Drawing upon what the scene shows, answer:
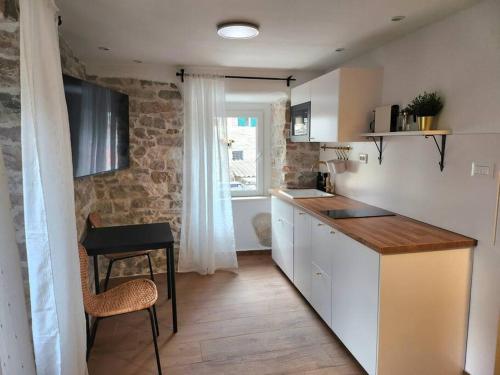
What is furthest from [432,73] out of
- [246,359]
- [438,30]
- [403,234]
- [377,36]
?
[246,359]

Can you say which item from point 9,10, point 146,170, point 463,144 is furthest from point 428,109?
point 146,170

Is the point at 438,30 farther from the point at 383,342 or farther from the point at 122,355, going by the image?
the point at 122,355

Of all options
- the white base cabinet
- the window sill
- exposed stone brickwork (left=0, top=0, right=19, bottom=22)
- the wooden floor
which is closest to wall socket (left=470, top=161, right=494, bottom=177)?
the white base cabinet

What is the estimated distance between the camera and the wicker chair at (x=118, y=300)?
2080 millimetres

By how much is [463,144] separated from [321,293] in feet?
4.80

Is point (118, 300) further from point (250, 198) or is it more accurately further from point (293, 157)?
point (293, 157)

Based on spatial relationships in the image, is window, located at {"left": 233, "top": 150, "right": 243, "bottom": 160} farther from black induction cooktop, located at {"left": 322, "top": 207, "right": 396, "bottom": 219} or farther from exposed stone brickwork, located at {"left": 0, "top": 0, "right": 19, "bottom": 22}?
exposed stone brickwork, located at {"left": 0, "top": 0, "right": 19, "bottom": 22}

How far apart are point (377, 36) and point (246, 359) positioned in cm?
255

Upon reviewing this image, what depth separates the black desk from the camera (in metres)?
2.39

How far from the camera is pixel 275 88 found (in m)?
3.84

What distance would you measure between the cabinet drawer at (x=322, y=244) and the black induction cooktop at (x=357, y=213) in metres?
0.12

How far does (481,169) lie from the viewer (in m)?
1.90

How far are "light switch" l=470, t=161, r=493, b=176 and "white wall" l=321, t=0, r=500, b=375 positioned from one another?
0.09 feet

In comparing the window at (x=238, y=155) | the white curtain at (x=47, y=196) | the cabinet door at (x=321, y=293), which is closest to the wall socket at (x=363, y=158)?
the cabinet door at (x=321, y=293)
